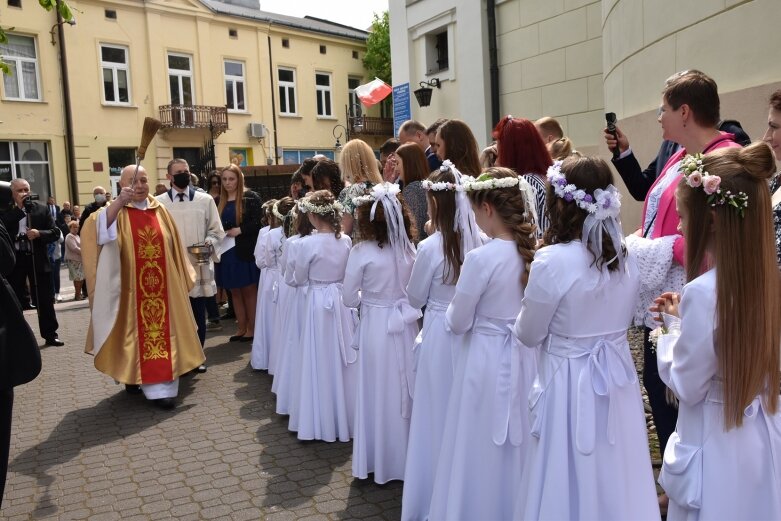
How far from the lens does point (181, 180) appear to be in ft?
23.3

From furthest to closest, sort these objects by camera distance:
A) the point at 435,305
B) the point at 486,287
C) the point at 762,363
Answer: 1. the point at 435,305
2. the point at 486,287
3. the point at 762,363

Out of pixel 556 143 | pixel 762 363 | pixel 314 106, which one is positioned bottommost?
pixel 762 363

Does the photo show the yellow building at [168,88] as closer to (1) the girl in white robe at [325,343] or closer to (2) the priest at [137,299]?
(2) the priest at [137,299]

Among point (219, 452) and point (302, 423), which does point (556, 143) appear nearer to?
point (302, 423)

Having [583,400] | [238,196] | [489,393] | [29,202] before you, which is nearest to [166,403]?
[238,196]

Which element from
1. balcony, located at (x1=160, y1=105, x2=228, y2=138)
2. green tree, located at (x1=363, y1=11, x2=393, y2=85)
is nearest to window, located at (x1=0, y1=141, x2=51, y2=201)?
balcony, located at (x1=160, y1=105, x2=228, y2=138)

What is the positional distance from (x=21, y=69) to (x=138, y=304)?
18945mm

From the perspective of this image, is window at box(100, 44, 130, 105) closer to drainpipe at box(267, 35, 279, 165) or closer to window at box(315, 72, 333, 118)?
drainpipe at box(267, 35, 279, 165)

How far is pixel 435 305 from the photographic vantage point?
3.50 metres

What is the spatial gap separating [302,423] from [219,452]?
0.62 metres

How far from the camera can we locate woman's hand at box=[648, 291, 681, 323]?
87.6 inches

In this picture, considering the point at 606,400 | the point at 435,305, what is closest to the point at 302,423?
the point at 435,305

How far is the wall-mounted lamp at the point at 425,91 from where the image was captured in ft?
46.8

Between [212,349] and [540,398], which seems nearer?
[540,398]
